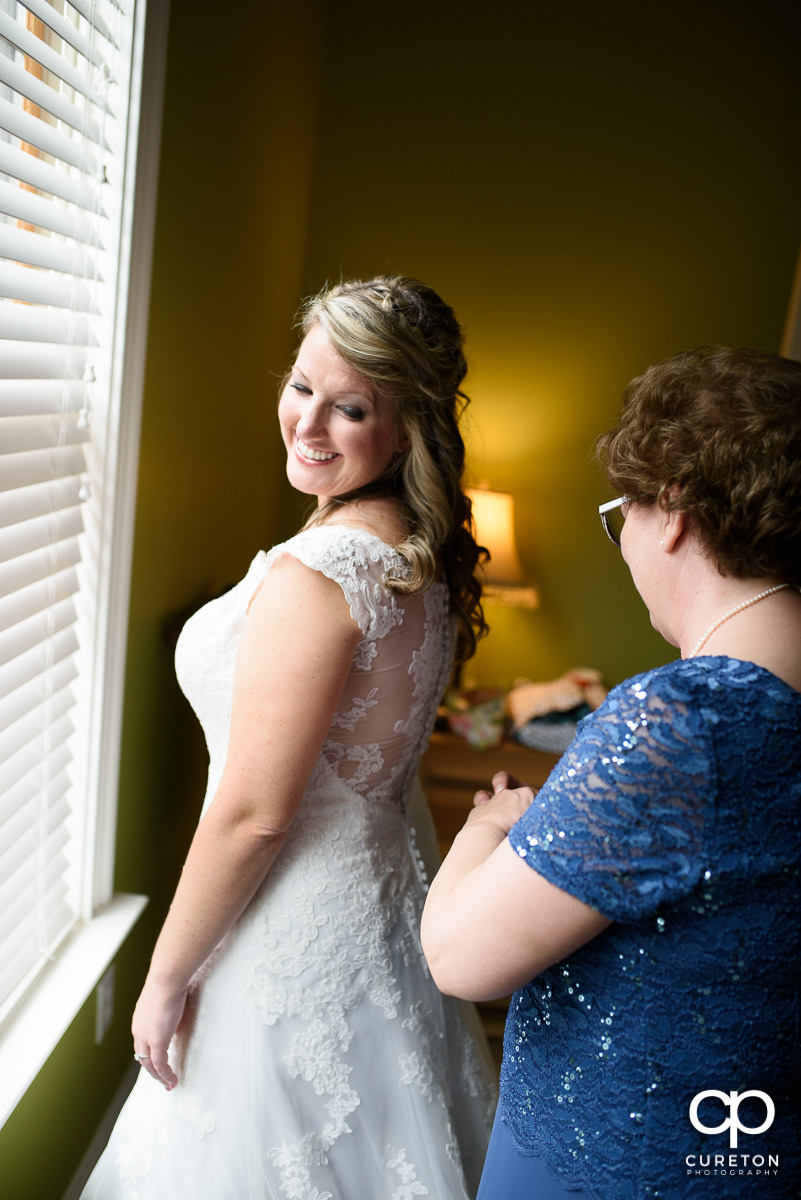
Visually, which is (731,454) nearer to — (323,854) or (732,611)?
(732,611)

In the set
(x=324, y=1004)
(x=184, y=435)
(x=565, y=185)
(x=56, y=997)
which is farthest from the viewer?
(x=565, y=185)

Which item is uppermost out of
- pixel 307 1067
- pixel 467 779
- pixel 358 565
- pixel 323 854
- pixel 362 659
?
pixel 358 565

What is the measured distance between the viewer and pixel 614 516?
977 millimetres

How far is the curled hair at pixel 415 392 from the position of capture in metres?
1.22

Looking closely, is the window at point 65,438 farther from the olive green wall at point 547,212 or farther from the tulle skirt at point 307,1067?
the olive green wall at point 547,212

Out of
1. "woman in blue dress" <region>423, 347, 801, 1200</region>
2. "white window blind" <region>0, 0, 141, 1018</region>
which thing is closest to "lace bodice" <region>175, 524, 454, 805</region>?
"white window blind" <region>0, 0, 141, 1018</region>

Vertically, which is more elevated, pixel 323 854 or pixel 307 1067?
pixel 323 854

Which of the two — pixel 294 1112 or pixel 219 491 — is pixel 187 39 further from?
pixel 294 1112

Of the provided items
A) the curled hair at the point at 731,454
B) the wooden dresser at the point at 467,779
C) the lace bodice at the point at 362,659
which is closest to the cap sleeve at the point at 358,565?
the lace bodice at the point at 362,659

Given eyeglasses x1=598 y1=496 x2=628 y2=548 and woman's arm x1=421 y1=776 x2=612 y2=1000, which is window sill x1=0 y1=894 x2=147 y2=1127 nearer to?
woman's arm x1=421 y1=776 x2=612 y2=1000

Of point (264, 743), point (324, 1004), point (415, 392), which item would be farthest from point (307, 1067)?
point (415, 392)

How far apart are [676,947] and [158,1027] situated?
741 mm

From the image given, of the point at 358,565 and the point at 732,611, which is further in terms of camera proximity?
the point at 358,565

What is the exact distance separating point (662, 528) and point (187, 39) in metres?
1.32
